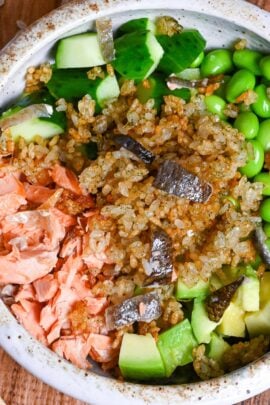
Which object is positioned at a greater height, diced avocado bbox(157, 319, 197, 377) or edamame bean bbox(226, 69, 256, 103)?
edamame bean bbox(226, 69, 256, 103)

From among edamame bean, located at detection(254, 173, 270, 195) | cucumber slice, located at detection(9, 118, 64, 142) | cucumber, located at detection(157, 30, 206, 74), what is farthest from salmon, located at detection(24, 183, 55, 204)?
edamame bean, located at detection(254, 173, 270, 195)

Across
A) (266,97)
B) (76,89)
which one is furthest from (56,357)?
(266,97)

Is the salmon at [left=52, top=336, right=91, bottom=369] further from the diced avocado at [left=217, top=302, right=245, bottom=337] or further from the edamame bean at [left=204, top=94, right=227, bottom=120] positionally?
the edamame bean at [left=204, top=94, right=227, bottom=120]

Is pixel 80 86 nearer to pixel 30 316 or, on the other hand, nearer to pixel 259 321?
pixel 30 316

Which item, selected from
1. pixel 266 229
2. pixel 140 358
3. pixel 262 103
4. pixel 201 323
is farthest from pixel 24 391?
pixel 262 103

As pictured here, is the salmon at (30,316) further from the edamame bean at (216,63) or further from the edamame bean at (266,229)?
the edamame bean at (216,63)

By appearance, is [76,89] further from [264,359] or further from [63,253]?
[264,359]
